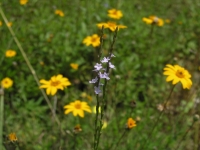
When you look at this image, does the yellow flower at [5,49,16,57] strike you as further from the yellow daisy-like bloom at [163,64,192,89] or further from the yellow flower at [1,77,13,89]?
the yellow daisy-like bloom at [163,64,192,89]

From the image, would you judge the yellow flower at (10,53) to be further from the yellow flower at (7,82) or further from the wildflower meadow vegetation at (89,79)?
the yellow flower at (7,82)

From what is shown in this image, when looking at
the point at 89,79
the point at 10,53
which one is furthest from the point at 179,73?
the point at 10,53

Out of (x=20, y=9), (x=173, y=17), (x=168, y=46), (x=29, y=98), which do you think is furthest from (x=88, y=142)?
(x=173, y=17)

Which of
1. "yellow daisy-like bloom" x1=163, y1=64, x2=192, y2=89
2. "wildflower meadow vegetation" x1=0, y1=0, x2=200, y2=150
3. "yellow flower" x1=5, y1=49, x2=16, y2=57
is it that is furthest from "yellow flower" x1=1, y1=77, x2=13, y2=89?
"yellow daisy-like bloom" x1=163, y1=64, x2=192, y2=89

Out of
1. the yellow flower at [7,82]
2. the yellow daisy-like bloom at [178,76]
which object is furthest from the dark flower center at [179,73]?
the yellow flower at [7,82]

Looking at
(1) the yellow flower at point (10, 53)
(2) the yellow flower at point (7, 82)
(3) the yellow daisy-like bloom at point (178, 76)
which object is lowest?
(3) the yellow daisy-like bloom at point (178, 76)

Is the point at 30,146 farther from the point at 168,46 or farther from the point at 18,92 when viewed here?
the point at 168,46

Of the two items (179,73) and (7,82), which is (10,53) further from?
(179,73)

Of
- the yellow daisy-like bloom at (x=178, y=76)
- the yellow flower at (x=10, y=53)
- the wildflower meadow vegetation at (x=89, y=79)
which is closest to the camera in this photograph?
the yellow daisy-like bloom at (x=178, y=76)
